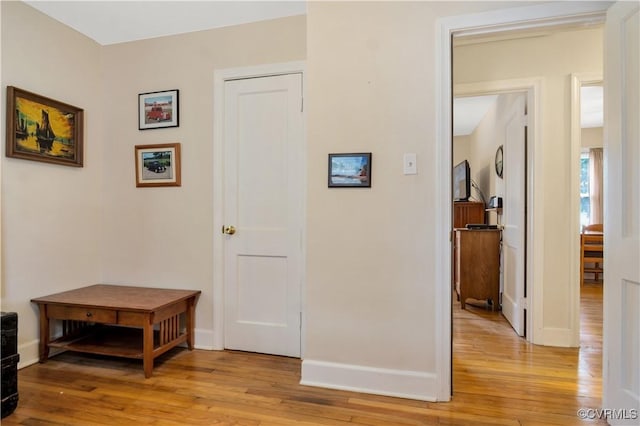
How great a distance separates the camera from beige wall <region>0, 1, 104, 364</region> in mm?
2285

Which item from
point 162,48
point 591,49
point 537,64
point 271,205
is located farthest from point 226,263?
point 591,49

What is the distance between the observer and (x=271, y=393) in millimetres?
2000

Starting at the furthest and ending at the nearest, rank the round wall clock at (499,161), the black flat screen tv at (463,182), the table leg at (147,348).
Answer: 1. the black flat screen tv at (463,182)
2. the round wall clock at (499,161)
3. the table leg at (147,348)

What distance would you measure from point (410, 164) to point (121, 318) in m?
2.03

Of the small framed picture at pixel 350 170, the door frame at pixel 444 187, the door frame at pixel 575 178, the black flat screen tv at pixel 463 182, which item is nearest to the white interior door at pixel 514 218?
the door frame at pixel 575 178

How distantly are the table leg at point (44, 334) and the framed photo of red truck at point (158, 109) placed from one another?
4.90 ft

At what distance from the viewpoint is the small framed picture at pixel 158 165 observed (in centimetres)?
275

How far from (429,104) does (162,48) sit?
216 centimetres

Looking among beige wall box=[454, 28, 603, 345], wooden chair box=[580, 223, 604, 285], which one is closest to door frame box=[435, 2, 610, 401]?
beige wall box=[454, 28, 603, 345]

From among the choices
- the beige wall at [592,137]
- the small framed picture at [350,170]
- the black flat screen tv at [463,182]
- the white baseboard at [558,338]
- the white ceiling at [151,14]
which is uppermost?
the white ceiling at [151,14]

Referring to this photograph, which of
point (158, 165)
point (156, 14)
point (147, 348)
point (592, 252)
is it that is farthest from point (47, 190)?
point (592, 252)

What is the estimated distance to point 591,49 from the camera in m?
2.71

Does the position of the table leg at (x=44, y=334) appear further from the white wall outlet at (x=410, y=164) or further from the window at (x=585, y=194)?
the window at (x=585, y=194)

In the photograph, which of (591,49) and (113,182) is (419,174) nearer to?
(591,49)
